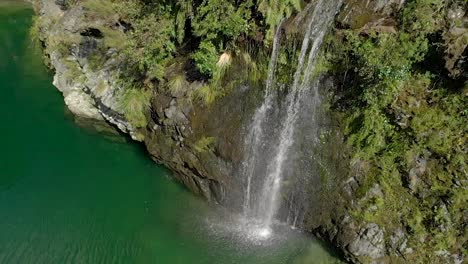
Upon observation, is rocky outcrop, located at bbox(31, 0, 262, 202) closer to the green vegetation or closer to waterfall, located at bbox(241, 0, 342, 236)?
waterfall, located at bbox(241, 0, 342, 236)

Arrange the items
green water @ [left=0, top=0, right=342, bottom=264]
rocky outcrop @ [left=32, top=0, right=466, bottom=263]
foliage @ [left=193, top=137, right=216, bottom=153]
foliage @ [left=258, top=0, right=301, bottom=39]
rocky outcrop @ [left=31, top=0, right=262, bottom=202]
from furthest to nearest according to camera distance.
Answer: foliage @ [left=193, top=137, right=216, bottom=153] → rocky outcrop @ [left=31, top=0, right=262, bottom=202] → green water @ [left=0, top=0, right=342, bottom=264] → foliage @ [left=258, top=0, right=301, bottom=39] → rocky outcrop @ [left=32, top=0, right=466, bottom=263]

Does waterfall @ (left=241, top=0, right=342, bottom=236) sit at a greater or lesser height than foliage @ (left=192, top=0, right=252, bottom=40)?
lesser

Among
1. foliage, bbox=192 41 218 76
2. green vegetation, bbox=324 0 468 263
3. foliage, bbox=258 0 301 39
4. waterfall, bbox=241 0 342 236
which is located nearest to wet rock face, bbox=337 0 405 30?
green vegetation, bbox=324 0 468 263

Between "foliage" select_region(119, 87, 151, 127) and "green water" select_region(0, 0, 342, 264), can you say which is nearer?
"green water" select_region(0, 0, 342, 264)

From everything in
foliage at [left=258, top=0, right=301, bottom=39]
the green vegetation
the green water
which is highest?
foliage at [left=258, top=0, right=301, bottom=39]

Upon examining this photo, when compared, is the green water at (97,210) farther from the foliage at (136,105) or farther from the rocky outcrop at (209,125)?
the foliage at (136,105)

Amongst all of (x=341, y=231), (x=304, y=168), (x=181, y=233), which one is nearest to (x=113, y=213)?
(x=181, y=233)
